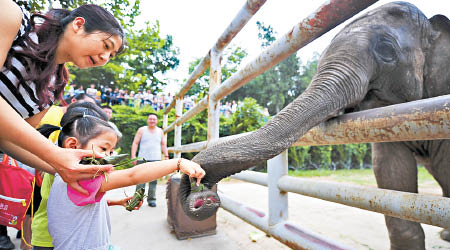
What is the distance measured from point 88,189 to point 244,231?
6.50 ft

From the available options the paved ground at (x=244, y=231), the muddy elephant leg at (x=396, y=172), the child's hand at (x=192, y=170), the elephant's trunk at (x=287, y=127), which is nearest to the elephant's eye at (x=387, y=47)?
the elephant's trunk at (x=287, y=127)

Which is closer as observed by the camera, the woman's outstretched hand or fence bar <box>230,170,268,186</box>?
the woman's outstretched hand

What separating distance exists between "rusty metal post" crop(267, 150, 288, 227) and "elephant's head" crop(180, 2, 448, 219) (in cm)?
52

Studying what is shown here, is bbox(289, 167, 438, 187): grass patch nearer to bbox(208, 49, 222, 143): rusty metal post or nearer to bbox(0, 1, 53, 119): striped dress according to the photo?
bbox(208, 49, 222, 143): rusty metal post

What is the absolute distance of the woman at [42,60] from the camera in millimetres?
842

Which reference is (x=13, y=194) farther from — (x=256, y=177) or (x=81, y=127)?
(x=256, y=177)

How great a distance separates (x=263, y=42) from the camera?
78.8 feet

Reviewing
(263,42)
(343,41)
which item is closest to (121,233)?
(343,41)

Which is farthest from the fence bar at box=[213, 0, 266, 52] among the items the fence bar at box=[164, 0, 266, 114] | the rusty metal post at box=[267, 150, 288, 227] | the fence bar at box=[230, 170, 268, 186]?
the fence bar at box=[230, 170, 268, 186]

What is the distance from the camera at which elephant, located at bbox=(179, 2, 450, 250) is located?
124 cm

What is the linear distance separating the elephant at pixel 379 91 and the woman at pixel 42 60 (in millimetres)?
550

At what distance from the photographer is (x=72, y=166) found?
87cm

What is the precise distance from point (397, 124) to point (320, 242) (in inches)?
27.1

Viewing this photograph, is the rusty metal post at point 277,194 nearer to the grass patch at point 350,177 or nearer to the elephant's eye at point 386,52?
the elephant's eye at point 386,52
